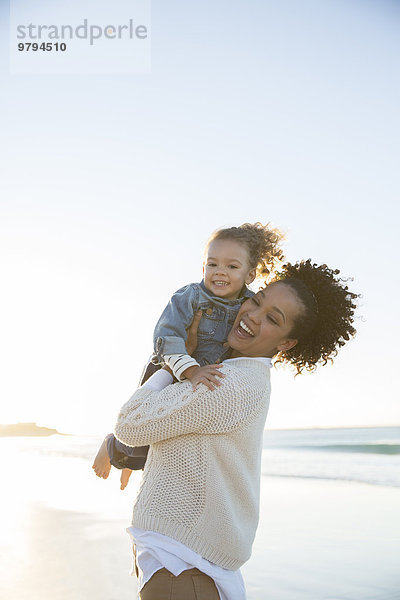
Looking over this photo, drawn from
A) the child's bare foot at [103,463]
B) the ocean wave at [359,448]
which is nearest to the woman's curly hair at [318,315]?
the child's bare foot at [103,463]

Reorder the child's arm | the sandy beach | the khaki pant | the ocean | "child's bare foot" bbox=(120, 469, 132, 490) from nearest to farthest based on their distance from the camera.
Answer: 1. the khaki pant
2. the child's arm
3. "child's bare foot" bbox=(120, 469, 132, 490)
4. the sandy beach
5. the ocean

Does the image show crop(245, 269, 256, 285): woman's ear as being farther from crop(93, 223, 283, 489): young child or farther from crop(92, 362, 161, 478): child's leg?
crop(92, 362, 161, 478): child's leg

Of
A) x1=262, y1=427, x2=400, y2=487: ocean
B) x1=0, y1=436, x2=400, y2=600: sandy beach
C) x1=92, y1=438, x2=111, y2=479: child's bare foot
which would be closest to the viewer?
x1=92, y1=438, x2=111, y2=479: child's bare foot

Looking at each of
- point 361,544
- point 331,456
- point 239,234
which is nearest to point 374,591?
point 361,544

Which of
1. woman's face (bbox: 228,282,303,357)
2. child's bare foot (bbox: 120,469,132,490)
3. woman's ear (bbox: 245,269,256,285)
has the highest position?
woman's ear (bbox: 245,269,256,285)

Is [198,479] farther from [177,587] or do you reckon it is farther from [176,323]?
[176,323]

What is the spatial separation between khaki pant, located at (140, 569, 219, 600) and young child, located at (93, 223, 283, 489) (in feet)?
1.83

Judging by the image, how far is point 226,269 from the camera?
315 cm

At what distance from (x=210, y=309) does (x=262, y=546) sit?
437 centimetres

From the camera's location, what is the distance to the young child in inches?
104

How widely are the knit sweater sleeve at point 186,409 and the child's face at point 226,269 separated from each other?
0.84 meters

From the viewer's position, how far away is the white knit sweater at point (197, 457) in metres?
2.19

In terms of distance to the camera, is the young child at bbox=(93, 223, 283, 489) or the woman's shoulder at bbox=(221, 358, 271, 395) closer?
the woman's shoulder at bbox=(221, 358, 271, 395)

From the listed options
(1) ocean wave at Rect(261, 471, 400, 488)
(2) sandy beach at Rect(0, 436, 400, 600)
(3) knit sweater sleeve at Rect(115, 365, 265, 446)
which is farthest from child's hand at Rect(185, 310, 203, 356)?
(1) ocean wave at Rect(261, 471, 400, 488)
